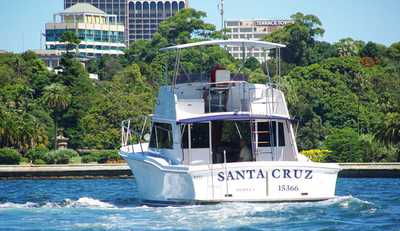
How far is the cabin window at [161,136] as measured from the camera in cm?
4622

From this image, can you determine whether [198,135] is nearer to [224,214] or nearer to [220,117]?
[220,117]

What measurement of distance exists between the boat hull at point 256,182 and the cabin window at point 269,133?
9.46 ft

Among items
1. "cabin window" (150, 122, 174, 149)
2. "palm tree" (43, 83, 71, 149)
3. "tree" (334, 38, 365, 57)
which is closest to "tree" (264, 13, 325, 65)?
"tree" (334, 38, 365, 57)

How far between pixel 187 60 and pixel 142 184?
81614 millimetres

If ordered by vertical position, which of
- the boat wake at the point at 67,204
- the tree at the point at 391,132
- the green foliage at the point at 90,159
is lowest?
the green foliage at the point at 90,159

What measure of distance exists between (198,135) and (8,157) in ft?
150

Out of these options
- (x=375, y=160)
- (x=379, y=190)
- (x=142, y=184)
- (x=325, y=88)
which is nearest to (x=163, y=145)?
(x=142, y=184)

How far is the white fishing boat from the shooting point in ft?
138

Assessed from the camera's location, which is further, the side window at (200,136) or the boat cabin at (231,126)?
the side window at (200,136)

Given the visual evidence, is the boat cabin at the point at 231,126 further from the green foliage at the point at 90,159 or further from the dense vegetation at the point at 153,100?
the green foliage at the point at 90,159

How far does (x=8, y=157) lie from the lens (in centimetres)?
8912

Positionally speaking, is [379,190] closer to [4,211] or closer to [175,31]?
[4,211]

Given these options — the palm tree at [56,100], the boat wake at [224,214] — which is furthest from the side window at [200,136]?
the palm tree at [56,100]

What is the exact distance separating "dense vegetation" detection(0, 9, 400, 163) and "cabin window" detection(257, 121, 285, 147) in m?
37.5
